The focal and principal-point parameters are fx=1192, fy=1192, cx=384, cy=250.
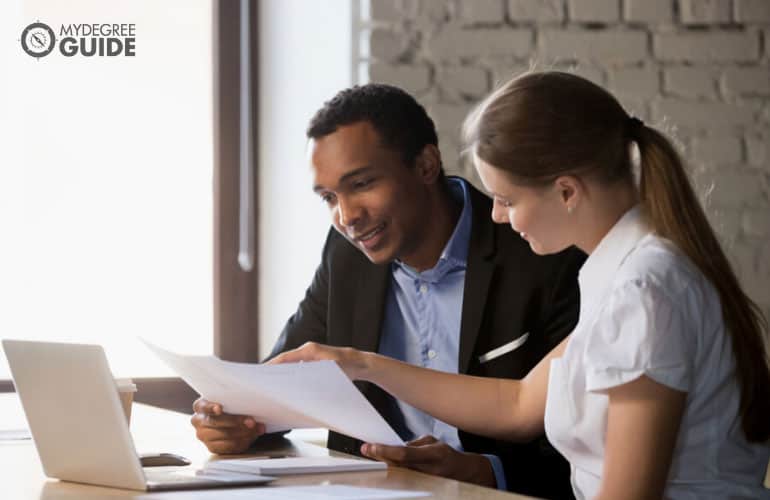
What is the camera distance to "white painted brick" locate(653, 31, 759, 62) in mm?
2705

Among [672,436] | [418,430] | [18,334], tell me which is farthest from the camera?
[18,334]

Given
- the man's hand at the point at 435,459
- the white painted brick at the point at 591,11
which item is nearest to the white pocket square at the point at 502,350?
the man's hand at the point at 435,459

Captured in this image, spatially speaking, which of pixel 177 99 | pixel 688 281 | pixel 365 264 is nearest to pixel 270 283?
pixel 177 99

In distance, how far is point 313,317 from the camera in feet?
6.86

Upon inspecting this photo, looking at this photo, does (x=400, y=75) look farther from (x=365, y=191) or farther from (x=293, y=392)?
(x=293, y=392)

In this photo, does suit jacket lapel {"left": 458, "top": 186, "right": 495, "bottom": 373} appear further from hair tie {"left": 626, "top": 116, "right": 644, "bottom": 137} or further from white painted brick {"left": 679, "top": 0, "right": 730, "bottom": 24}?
white painted brick {"left": 679, "top": 0, "right": 730, "bottom": 24}

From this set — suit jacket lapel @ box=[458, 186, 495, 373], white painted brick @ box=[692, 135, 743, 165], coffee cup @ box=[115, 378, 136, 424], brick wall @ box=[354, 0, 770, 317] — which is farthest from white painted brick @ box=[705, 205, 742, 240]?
coffee cup @ box=[115, 378, 136, 424]

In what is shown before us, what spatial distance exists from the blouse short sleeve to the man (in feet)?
1.71

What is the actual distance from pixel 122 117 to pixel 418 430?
1210 mm

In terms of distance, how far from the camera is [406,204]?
197 cm

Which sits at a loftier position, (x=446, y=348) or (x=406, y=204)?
(x=406, y=204)

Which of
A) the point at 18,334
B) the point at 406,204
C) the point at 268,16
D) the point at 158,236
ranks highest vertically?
the point at 268,16

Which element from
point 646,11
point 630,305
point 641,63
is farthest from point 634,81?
point 630,305

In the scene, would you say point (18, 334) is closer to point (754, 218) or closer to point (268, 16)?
point (268, 16)
